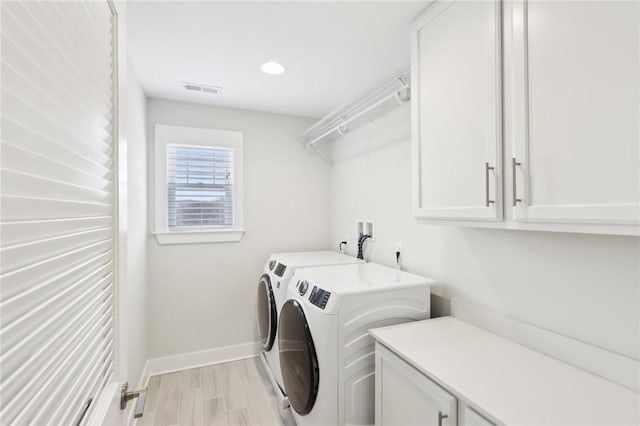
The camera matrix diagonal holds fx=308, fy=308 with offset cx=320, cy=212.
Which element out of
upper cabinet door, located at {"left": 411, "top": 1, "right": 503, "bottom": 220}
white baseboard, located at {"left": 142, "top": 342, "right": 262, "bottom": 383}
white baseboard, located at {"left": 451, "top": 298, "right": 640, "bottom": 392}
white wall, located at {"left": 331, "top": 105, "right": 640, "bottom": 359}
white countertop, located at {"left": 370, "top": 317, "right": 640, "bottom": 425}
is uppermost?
upper cabinet door, located at {"left": 411, "top": 1, "right": 503, "bottom": 220}

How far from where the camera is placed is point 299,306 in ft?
5.79

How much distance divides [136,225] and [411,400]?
6.65ft

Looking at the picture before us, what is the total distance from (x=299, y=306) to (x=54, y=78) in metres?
1.50

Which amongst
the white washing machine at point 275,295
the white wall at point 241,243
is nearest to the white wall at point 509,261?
the white washing machine at point 275,295

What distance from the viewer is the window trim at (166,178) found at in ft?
8.93

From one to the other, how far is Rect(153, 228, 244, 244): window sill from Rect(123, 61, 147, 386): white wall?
18cm

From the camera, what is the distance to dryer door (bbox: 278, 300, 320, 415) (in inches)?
62.1

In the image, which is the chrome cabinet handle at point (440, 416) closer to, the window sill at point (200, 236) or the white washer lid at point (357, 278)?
the white washer lid at point (357, 278)

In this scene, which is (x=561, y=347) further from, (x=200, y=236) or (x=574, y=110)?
(x=200, y=236)

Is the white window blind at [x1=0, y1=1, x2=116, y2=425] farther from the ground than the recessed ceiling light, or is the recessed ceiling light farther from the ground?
the recessed ceiling light

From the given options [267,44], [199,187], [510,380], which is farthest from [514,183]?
[199,187]

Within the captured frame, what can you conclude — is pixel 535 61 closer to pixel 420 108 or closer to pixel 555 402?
pixel 420 108

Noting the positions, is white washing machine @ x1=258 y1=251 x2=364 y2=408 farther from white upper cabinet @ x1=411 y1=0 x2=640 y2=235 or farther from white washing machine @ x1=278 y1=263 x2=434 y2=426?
white upper cabinet @ x1=411 y1=0 x2=640 y2=235

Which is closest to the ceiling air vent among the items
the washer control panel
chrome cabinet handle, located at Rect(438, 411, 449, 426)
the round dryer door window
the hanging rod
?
the hanging rod
